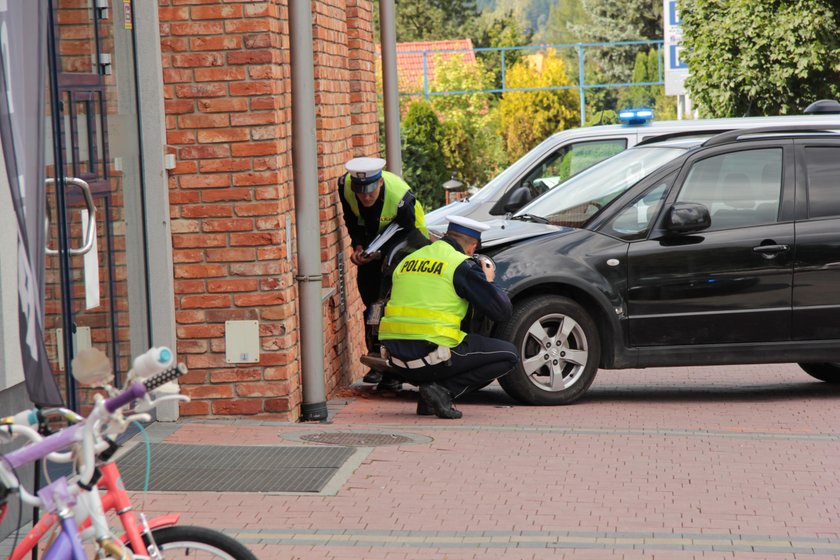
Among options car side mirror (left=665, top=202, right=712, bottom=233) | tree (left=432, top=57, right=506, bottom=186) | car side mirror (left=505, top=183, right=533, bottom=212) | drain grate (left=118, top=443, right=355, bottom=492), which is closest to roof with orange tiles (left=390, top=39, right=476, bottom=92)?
tree (left=432, top=57, right=506, bottom=186)

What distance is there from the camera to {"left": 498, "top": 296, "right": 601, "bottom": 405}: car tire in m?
9.66

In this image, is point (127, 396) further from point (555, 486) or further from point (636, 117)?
point (636, 117)

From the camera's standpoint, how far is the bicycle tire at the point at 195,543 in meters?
3.84

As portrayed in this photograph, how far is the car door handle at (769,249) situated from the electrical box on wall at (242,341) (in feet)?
11.7

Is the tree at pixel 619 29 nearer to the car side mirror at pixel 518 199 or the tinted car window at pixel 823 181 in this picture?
the car side mirror at pixel 518 199

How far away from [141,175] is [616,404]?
3.76 metres

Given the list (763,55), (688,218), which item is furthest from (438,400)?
(763,55)

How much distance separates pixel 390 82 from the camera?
43.1 ft

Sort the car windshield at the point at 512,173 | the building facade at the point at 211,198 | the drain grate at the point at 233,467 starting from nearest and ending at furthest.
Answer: the drain grate at the point at 233,467, the building facade at the point at 211,198, the car windshield at the point at 512,173

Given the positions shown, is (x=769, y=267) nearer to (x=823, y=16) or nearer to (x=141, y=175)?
(x=141, y=175)

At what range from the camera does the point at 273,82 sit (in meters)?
8.82

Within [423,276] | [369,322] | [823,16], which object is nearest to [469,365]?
[423,276]

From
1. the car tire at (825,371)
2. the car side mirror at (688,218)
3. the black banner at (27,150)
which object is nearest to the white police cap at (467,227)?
the car side mirror at (688,218)

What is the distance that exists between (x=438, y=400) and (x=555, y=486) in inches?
86.7
